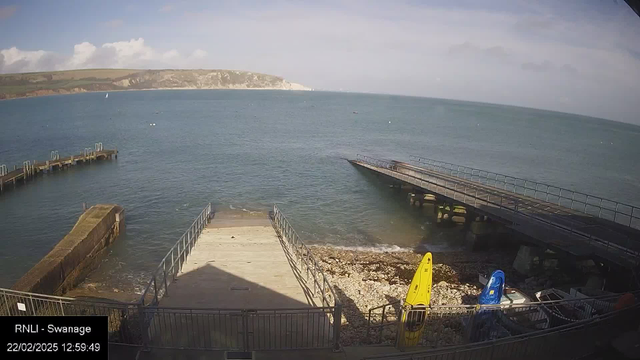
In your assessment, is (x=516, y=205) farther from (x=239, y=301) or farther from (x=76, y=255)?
(x=76, y=255)

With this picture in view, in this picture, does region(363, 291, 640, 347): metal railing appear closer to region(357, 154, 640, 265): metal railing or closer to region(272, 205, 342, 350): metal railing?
region(272, 205, 342, 350): metal railing

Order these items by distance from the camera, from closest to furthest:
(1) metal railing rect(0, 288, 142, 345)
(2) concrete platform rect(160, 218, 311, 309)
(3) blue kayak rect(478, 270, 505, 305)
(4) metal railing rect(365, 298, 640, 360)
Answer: (4) metal railing rect(365, 298, 640, 360)
(1) metal railing rect(0, 288, 142, 345)
(2) concrete platform rect(160, 218, 311, 309)
(3) blue kayak rect(478, 270, 505, 305)

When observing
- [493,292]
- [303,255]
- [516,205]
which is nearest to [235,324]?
[493,292]

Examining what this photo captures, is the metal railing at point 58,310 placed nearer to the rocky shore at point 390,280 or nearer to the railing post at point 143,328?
the railing post at point 143,328

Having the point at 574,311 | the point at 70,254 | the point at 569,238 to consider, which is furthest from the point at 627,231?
the point at 70,254

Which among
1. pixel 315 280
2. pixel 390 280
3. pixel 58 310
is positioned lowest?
pixel 390 280

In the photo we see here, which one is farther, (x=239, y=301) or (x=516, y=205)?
(x=516, y=205)

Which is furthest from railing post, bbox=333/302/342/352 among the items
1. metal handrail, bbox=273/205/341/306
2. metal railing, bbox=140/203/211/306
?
metal railing, bbox=140/203/211/306

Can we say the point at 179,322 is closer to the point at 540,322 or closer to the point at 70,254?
the point at 540,322
